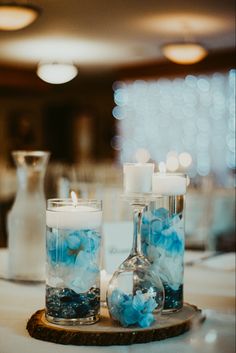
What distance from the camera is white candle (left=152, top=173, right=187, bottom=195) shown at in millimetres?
1423

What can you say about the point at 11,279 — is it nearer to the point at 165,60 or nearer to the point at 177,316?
the point at 177,316

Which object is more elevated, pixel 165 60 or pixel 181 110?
pixel 165 60

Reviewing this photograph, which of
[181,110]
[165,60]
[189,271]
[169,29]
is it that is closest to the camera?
[189,271]

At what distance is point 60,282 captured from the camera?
1240mm

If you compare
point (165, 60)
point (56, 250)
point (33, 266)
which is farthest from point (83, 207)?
point (165, 60)

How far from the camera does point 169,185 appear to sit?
1.42m

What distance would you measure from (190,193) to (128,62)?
3.89m

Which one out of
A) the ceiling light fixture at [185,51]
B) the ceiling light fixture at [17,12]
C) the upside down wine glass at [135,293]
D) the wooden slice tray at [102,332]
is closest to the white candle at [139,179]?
the upside down wine glass at [135,293]

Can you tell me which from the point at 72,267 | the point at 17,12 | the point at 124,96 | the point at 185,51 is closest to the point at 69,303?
the point at 72,267

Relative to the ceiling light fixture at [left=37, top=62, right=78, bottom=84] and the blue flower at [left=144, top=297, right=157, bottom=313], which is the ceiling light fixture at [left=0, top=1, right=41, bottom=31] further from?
the blue flower at [left=144, top=297, right=157, bottom=313]

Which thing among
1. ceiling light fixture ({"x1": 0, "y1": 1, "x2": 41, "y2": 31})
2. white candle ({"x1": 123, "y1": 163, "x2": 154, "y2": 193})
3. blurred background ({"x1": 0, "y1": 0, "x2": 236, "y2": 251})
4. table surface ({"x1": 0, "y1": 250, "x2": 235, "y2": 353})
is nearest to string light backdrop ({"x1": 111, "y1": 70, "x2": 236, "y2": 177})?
blurred background ({"x1": 0, "y1": 0, "x2": 236, "y2": 251})

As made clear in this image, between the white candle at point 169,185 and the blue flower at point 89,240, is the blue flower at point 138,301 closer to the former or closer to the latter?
the blue flower at point 89,240

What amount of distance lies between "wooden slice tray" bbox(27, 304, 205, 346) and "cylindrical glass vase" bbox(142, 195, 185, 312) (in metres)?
0.10

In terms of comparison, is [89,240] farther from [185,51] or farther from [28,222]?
[185,51]
